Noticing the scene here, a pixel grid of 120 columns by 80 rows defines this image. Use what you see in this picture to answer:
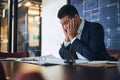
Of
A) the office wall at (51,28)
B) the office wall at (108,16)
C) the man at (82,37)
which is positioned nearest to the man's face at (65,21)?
the man at (82,37)

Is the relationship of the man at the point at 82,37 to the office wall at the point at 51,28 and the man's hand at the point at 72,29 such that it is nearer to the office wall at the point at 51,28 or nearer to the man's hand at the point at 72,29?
the man's hand at the point at 72,29

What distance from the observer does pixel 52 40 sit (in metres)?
4.90

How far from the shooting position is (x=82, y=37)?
243 cm

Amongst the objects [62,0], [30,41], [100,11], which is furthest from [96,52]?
[30,41]

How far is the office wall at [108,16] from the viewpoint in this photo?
3182 millimetres

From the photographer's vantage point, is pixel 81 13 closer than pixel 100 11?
No

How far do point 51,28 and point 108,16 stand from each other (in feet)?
6.03

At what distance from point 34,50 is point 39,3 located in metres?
1.24

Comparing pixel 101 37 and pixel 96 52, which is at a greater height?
pixel 101 37

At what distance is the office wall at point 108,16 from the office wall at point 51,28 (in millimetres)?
876

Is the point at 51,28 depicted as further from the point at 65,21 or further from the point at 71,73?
the point at 71,73

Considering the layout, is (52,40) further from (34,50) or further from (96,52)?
(96,52)

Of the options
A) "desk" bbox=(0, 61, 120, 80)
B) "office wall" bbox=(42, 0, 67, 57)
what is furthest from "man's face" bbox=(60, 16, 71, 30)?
"office wall" bbox=(42, 0, 67, 57)

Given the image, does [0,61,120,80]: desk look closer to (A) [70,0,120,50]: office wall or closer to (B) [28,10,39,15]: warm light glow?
(A) [70,0,120,50]: office wall
